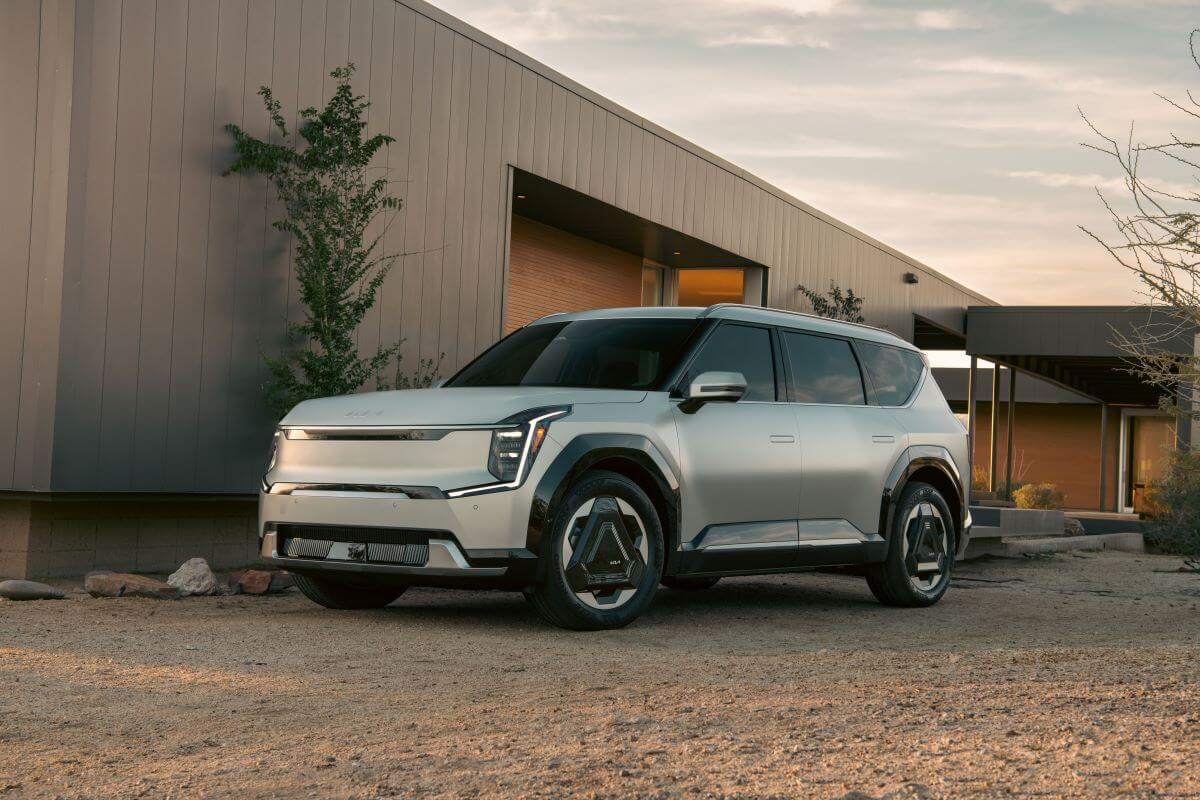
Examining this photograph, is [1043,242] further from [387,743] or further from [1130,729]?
[387,743]

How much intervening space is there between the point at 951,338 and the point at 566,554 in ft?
95.3

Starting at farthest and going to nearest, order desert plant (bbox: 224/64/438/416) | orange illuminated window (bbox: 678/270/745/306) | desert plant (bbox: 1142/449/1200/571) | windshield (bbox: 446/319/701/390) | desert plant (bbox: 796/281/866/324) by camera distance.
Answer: desert plant (bbox: 796/281/866/324)
orange illuminated window (bbox: 678/270/745/306)
desert plant (bbox: 1142/449/1200/571)
desert plant (bbox: 224/64/438/416)
windshield (bbox: 446/319/701/390)

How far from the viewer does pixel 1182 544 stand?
14258 millimetres

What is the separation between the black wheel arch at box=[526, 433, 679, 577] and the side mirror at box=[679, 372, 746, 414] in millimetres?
394

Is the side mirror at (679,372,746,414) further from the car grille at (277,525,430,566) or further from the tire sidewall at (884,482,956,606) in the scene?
the tire sidewall at (884,482,956,606)

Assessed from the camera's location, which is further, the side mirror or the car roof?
the car roof

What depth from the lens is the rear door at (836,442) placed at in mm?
8414

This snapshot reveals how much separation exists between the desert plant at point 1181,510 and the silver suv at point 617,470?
4137 millimetres

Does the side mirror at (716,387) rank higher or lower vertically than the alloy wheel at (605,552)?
higher

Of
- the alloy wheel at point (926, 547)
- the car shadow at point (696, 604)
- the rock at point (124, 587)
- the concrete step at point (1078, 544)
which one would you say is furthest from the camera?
the concrete step at point (1078, 544)

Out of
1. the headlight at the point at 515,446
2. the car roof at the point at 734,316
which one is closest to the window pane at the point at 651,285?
the car roof at the point at 734,316

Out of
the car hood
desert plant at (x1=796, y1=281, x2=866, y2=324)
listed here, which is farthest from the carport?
the car hood

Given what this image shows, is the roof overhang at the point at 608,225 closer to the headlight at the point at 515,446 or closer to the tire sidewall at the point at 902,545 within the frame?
the tire sidewall at the point at 902,545

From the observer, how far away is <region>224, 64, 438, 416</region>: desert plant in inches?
439
